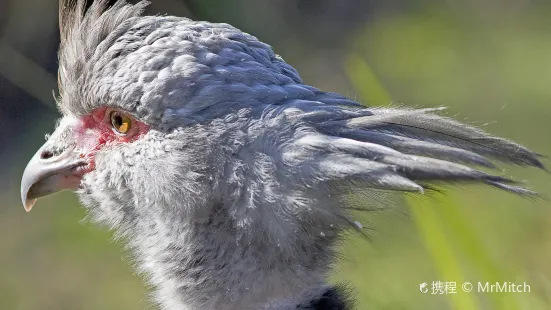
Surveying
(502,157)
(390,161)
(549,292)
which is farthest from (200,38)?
(549,292)

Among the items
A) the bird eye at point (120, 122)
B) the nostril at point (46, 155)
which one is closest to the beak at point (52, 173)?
the nostril at point (46, 155)

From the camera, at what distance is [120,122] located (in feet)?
5.01

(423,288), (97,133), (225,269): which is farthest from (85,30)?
(423,288)

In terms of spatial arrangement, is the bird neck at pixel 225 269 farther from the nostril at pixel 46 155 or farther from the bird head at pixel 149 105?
the nostril at pixel 46 155

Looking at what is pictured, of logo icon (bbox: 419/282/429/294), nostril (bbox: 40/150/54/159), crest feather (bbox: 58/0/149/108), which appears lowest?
nostril (bbox: 40/150/54/159)

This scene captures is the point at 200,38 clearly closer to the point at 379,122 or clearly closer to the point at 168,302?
the point at 379,122

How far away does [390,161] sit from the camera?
1.24m

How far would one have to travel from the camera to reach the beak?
5.36 feet

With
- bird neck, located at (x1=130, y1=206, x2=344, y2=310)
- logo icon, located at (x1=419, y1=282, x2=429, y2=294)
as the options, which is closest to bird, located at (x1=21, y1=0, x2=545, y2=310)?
bird neck, located at (x1=130, y1=206, x2=344, y2=310)

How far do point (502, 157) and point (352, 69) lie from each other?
35.2 inches

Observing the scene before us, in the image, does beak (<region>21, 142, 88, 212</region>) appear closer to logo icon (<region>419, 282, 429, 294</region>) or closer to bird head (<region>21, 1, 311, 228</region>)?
bird head (<region>21, 1, 311, 228</region>)

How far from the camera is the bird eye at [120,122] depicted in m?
1.51

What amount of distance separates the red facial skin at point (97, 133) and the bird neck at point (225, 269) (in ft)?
0.56

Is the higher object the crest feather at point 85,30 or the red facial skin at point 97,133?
the crest feather at point 85,30
